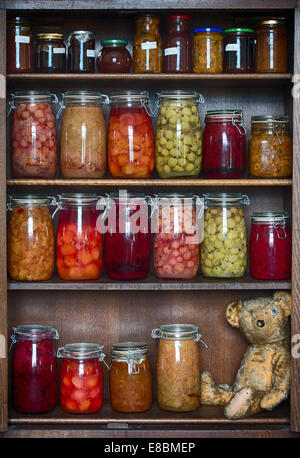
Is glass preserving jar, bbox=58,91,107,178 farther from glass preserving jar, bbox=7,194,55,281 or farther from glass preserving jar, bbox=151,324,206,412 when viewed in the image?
glass preserving jar, bbox=151,324,206,412

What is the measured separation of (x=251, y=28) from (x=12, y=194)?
93 cm

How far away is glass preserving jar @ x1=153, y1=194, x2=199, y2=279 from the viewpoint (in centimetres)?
229

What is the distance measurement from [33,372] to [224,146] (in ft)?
2.93

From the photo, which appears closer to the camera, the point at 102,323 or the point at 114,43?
the point at 114,43

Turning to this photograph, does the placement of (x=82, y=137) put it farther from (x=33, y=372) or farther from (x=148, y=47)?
(x=33, y=372)

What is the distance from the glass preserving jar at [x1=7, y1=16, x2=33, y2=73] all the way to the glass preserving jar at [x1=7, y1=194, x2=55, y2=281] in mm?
388

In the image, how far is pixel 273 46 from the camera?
2281 millimetres

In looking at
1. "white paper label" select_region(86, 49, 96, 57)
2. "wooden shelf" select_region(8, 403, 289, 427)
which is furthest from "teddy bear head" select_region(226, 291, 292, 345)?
"white paper label" select_region(86, 49, 96, 57)

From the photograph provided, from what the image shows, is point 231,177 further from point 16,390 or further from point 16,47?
point 16,390
